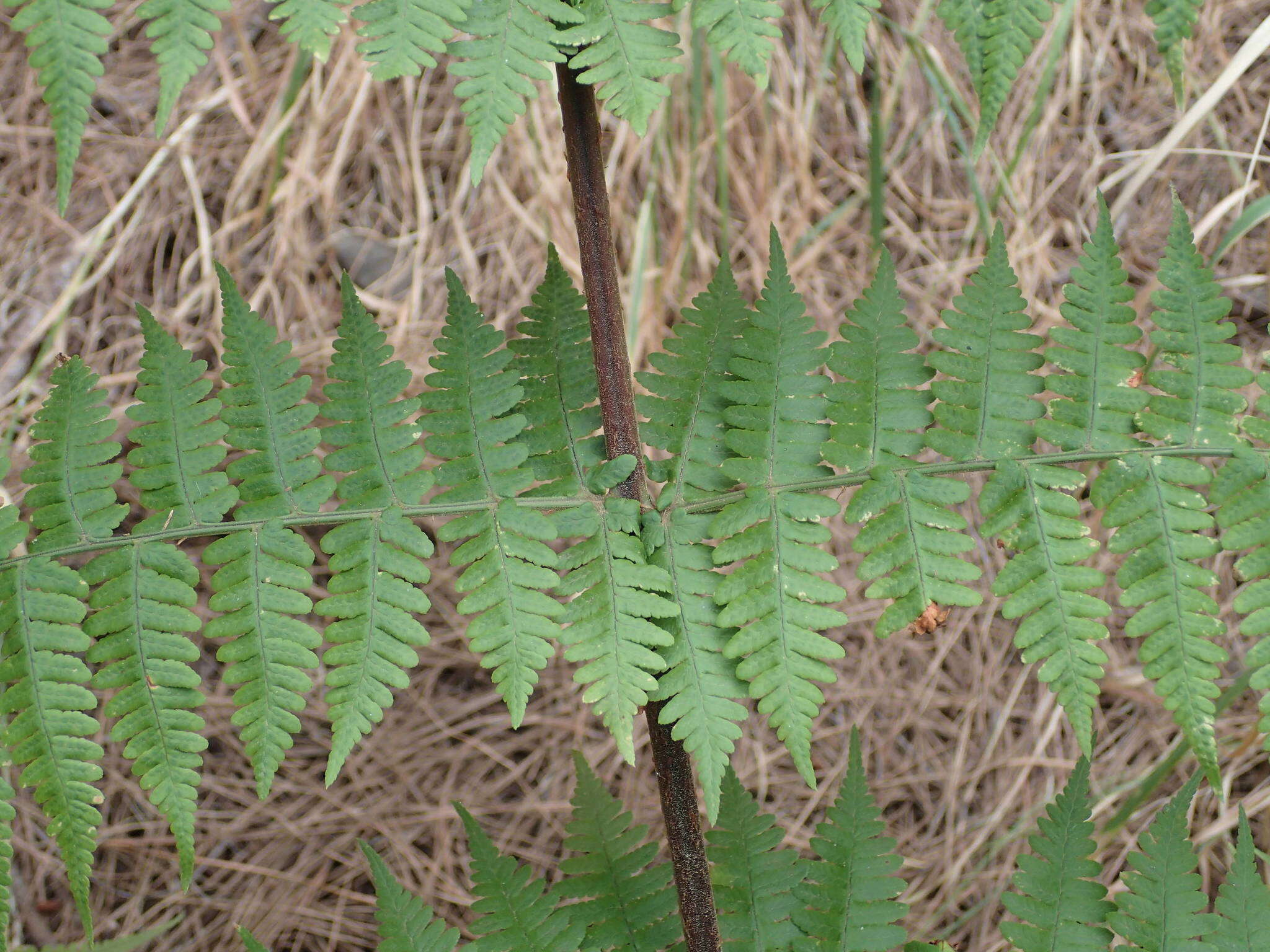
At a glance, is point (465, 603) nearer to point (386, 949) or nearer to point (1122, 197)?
point (386, 949)

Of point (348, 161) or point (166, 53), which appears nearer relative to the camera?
point (166, 53)

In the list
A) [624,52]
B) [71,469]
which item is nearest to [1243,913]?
[624,52]

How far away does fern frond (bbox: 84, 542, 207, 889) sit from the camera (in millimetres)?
1302

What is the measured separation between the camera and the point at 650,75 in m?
1.17

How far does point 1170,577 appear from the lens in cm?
126

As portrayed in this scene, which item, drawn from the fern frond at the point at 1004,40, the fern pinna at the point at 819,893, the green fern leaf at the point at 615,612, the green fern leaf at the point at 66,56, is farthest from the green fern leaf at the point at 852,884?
the green fern leaf at the point at 66,56

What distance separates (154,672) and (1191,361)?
1.45m

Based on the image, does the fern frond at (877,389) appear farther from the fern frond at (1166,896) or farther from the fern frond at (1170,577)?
the fern frond at (1166,896)

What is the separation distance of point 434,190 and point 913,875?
7.61 ft

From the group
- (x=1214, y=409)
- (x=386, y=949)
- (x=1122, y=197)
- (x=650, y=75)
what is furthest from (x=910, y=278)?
(x=386, y=949)

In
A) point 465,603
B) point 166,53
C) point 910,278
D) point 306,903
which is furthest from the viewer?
point 910,278

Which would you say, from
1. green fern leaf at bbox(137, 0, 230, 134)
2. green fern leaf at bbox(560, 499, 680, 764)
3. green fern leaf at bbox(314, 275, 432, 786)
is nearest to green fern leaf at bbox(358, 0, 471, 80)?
green fern leaf at bbox(137, 0, 230, 134)

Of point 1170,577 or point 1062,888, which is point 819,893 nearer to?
point 1062,888

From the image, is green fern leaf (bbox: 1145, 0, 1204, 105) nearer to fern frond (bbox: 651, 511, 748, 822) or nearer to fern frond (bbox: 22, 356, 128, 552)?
fern frond (bbox: 651, 511, 748, 822)
